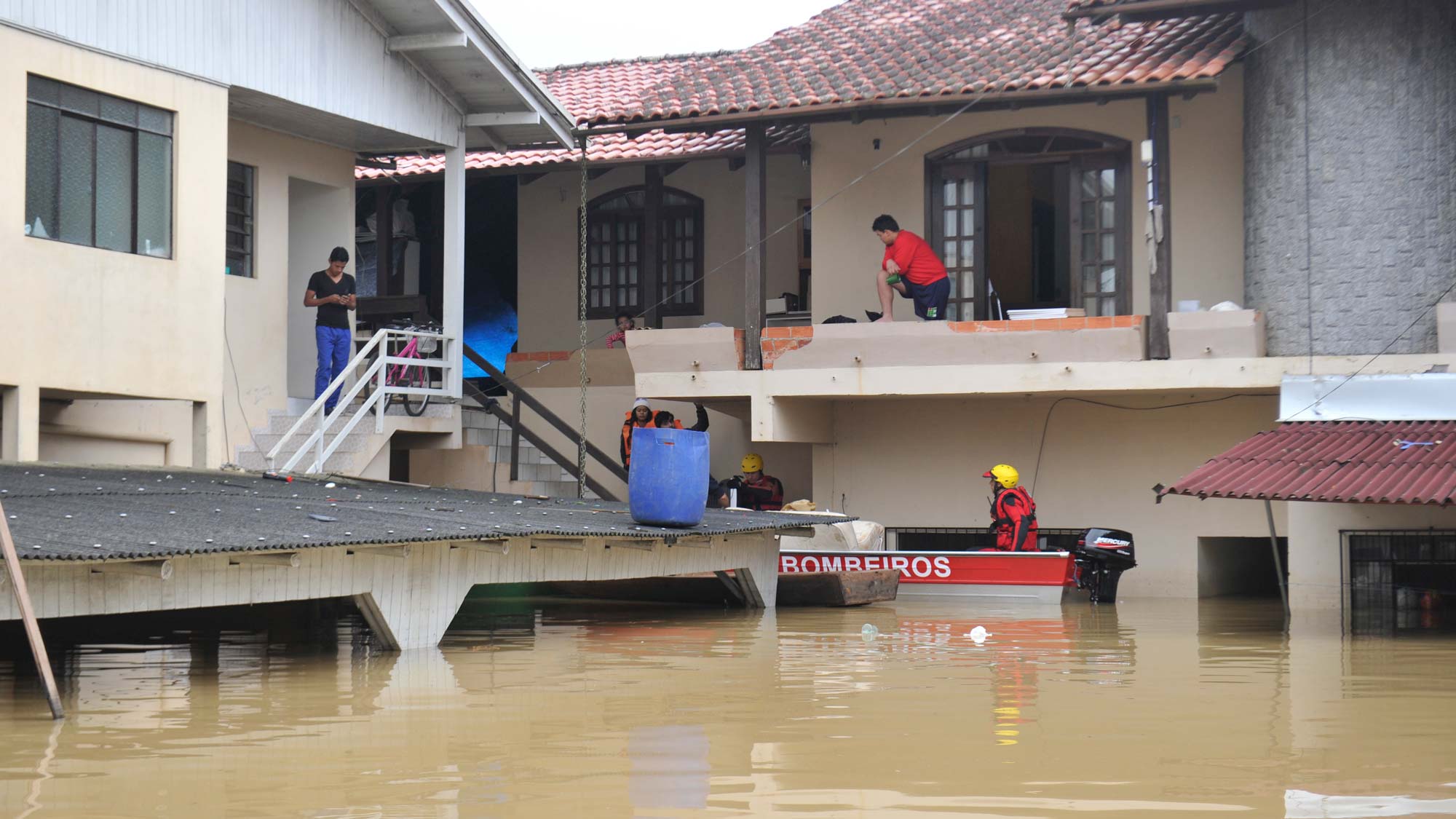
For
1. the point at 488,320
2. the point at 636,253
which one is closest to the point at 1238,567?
the point at 636,253

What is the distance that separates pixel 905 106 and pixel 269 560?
11.8 m

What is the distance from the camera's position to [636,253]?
26859 millimetres

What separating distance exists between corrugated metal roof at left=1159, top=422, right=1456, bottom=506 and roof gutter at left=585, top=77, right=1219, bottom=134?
14.2ft

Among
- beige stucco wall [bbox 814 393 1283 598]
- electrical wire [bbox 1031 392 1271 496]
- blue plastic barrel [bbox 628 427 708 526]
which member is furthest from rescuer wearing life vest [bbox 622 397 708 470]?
blue plastic barrel [bbox 628 427 708 526]

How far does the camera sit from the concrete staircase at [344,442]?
19.5 metres

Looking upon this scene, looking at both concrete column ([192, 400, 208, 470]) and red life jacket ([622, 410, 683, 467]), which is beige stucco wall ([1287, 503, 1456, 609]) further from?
concrete column ([192, 400, 208, 470])

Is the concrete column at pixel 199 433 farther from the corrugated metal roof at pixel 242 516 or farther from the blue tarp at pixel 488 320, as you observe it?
the blue tarp at pixel 488 320

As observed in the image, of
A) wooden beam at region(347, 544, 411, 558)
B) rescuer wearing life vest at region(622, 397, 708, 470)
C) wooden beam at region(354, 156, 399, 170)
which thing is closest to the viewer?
wooden beam at region(347, 544, 411, 558)

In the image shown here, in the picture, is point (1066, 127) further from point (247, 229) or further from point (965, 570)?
point (247, 229)

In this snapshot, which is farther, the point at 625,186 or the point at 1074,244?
the point at 625,186

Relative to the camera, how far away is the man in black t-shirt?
66.5 feet

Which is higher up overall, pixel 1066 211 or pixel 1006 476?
pixel 1066 211

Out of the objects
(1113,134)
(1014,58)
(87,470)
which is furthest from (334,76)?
(1113,134)

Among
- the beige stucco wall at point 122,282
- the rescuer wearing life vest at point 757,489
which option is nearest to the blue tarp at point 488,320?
the rescuer wearing life vest at point 757,489
